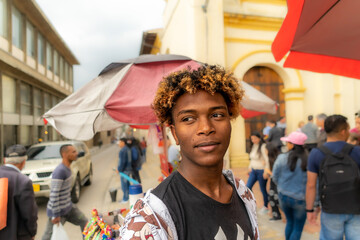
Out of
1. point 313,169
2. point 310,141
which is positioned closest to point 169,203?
point 313,169

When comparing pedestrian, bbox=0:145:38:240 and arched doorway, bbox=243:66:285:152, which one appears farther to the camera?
arched doorway, bbox=243:66:285:152

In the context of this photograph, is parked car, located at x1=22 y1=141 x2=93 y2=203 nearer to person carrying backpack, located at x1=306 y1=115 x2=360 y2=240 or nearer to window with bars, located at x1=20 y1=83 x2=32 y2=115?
person carrying backpack, located at x1=306 y1=115 x2=360 y2=240

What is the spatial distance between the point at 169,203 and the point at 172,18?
13.2 metres

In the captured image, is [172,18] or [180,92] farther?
[172,18]

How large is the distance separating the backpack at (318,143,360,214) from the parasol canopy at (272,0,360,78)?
91 cm

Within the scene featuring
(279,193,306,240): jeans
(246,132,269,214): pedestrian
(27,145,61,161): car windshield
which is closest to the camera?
(279,193,306,240): jeans

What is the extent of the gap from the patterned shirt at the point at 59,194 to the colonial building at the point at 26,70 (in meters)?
6.61

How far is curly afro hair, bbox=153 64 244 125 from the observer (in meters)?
1.28

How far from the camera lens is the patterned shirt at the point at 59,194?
376cm

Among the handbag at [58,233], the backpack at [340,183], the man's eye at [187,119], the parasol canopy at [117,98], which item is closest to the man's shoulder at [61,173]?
the handbag at [58,233]

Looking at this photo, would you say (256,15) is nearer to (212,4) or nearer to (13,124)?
(212,4)

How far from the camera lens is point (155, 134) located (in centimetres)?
400

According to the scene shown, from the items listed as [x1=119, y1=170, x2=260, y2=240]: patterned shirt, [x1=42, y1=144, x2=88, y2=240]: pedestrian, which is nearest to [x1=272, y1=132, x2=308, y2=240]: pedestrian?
[x1=119, y1=170, x2=260, y2=240]: patterned shirt

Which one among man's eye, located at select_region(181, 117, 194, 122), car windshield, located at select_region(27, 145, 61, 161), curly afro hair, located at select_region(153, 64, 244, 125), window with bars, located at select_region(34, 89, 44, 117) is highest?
window with bars, located at select_region(34, 89, 44, 117)
